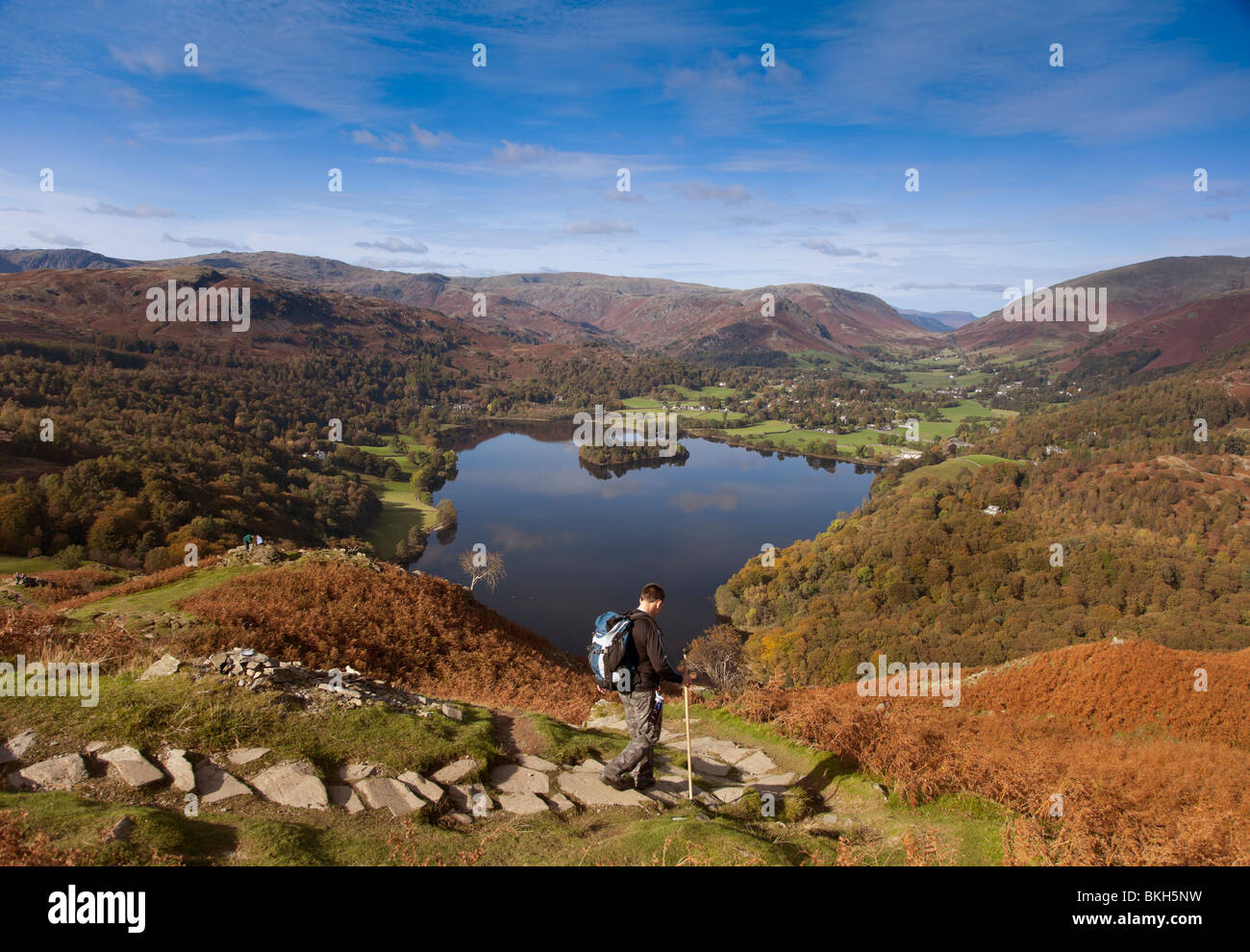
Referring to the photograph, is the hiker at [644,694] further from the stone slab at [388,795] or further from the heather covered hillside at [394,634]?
the heather covered hillside at [394,634]

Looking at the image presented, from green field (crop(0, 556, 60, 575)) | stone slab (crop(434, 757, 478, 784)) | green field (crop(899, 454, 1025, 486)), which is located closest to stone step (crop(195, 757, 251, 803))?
stone slab (crop(434, 757, 478, 784))

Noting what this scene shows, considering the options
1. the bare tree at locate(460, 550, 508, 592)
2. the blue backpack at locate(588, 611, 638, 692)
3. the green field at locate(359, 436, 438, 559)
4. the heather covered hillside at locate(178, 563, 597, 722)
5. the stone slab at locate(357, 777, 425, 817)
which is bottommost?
the bare tree at locate(460, 550, 508, 592)

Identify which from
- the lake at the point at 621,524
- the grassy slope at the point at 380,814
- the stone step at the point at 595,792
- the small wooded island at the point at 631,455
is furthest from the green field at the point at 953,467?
the stone step at the point at 595,792

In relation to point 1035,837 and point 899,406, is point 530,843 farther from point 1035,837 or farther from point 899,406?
point 899,406

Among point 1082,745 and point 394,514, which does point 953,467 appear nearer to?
point 394,514

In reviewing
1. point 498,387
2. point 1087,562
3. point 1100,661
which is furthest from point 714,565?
point 498,387

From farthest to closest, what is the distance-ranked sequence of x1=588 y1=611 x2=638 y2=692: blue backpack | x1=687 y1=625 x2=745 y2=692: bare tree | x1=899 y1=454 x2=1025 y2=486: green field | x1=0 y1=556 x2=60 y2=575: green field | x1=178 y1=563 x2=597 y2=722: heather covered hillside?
x1=899 y1=454 x2=1025 y2=486: green field → x1=687 y1=625 x2=745 y2=692: bare tree → x1=0 y1=556 x2=60 y2=575: green field → x1=178 y1=563 x2=597 y2=722: heather covered hillside → x1=588 y1=611 x2=638 y2=692: blue backpack

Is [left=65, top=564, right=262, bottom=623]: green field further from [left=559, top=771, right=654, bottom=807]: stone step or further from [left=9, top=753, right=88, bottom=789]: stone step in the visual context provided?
[left=559, top=771, right=654, bottom=807]: stone step
